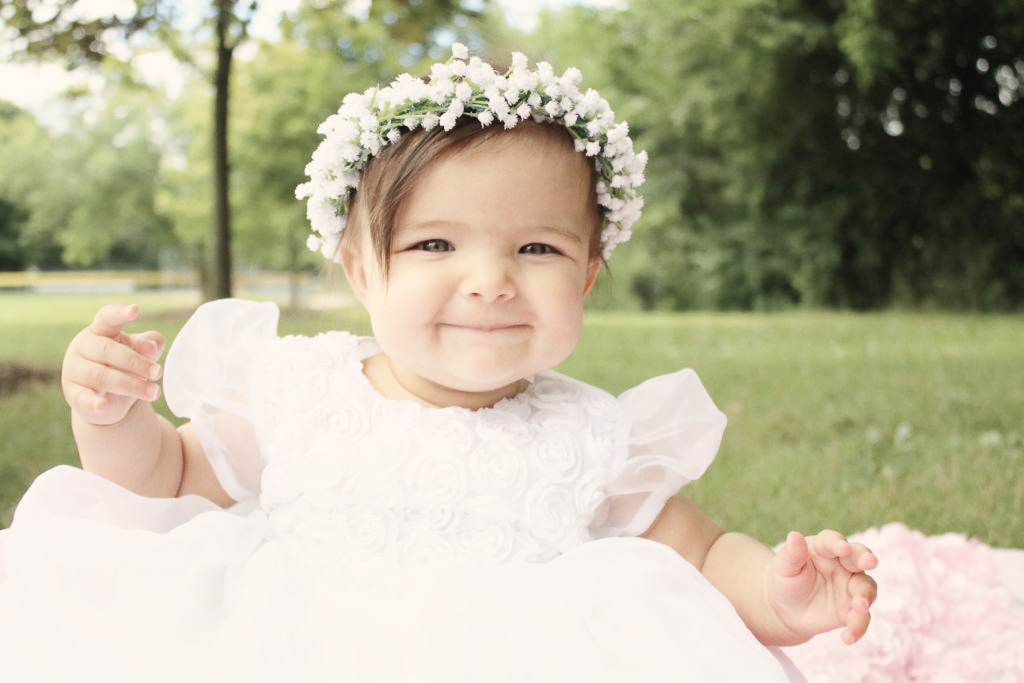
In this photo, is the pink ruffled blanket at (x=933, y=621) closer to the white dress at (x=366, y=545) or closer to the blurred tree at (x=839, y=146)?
the white dress at (x=366, y=545)

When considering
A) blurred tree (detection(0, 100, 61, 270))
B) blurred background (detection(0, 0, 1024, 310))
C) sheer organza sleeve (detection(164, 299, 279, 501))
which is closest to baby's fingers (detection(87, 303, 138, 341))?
sheer organza sleeve (detection(164, 299, 279, 501))

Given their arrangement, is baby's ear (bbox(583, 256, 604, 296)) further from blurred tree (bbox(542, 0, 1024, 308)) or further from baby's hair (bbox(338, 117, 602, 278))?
blurred tree (bbox(542, 0, 1024, 308))

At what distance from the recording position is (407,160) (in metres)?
1.29

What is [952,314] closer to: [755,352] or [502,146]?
[755,352]

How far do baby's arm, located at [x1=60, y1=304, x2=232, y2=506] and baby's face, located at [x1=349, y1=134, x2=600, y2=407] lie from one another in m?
0.35

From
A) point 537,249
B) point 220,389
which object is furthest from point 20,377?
point 537,249

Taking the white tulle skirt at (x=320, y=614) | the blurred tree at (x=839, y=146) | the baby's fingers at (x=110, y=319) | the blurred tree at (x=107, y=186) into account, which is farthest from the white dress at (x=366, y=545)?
the blurred tree at (x=107, y=186)

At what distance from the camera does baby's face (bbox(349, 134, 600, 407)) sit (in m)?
1.24

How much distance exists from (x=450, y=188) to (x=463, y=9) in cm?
548

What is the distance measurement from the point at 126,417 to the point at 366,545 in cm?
40

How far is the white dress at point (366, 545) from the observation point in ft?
3.45

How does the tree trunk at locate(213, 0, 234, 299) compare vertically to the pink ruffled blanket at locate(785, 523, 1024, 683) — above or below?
above

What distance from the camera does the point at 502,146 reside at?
4.18 ft

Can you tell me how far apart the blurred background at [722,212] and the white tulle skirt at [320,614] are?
2.10 ft
